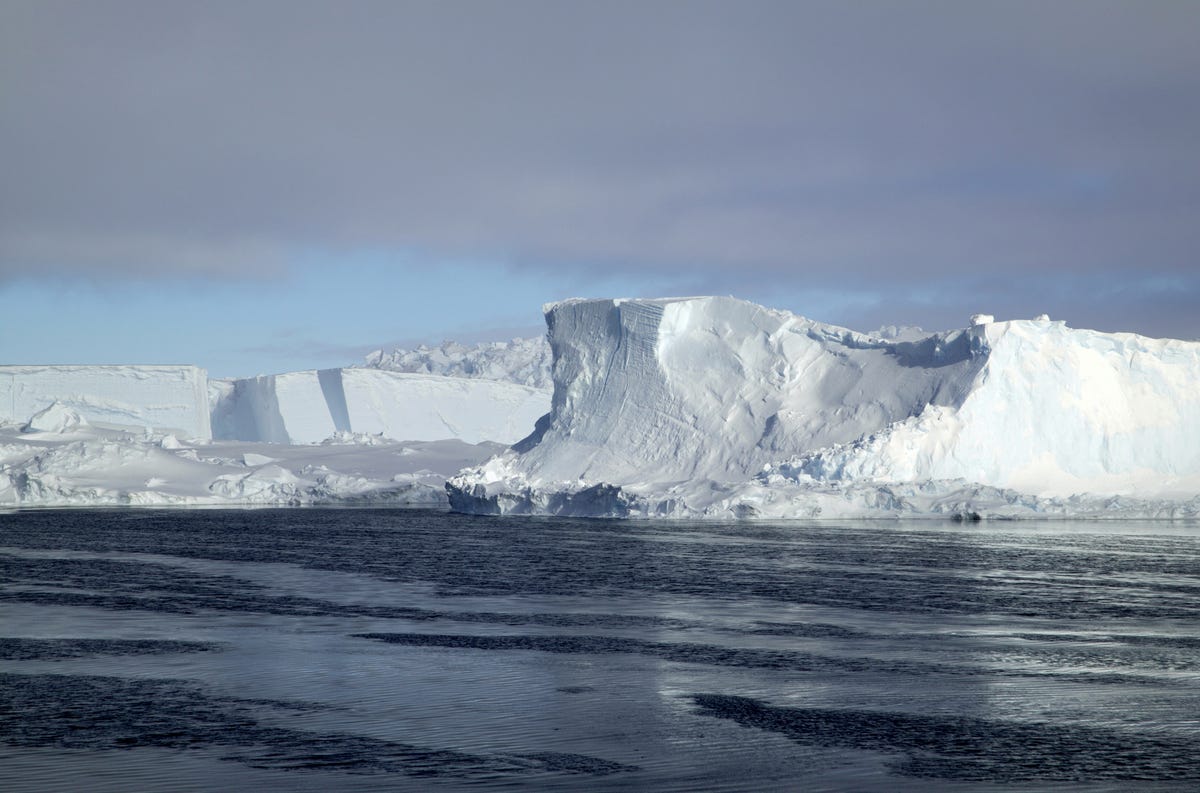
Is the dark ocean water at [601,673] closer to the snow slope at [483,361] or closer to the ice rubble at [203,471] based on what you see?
the ice rubble at [203,471]

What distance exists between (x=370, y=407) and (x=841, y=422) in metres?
38.1

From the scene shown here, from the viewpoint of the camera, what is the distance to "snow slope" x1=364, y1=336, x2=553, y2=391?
9335cm

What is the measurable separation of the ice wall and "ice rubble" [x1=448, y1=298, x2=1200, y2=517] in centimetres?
2779

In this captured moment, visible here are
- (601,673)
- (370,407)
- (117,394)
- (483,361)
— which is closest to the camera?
(601,673)

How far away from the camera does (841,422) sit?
38.9m

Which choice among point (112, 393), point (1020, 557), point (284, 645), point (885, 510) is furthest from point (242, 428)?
point (284, 645)

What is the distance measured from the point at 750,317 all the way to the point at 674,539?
13.3 metres

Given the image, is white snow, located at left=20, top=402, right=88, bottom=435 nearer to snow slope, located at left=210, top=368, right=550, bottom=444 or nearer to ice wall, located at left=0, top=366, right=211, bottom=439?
ice wall, located at left=0, top=366, right=211, bottom=439

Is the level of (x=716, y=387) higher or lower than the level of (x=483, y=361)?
lower

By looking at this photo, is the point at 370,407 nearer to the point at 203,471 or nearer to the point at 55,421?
the point at 55,421

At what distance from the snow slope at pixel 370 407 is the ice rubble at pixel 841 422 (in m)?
28.3

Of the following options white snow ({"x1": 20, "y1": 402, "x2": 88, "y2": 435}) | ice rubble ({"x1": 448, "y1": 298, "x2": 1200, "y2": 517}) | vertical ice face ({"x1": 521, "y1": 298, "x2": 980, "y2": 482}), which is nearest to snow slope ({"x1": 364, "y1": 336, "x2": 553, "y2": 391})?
white snow ({"x1": 20, "y1": 402, "x2": 88, "y2": 435})

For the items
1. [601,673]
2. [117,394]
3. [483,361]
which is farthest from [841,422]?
[483,361]

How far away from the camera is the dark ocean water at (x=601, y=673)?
862 cm
